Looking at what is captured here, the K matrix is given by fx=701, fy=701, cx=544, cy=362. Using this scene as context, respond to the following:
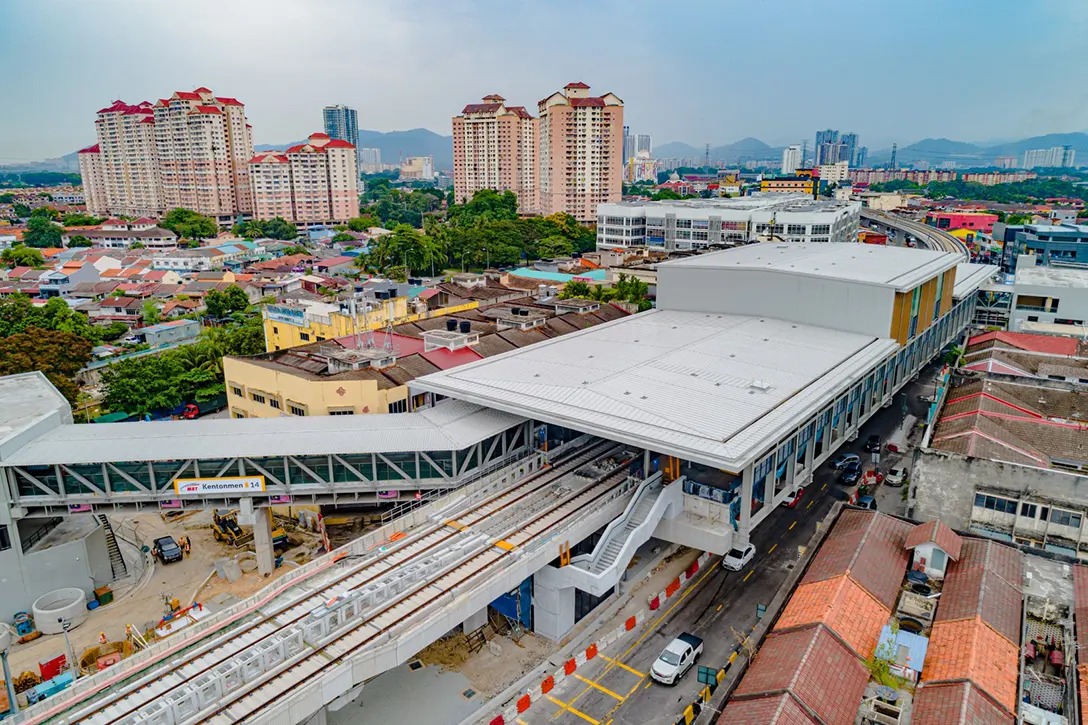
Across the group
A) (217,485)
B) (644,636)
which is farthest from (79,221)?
(644,636)

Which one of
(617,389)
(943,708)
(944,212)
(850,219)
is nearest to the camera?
(943,708)

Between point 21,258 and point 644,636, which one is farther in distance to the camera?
point 21,258

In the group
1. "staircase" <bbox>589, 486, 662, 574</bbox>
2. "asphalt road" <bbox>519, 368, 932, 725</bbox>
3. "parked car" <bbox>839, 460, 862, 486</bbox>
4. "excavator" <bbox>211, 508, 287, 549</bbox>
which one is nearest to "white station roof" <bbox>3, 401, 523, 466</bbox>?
"excavator" <bbox>211, 508, 287, 549</bbox>

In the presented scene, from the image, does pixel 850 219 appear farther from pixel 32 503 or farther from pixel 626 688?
pixel 32 503

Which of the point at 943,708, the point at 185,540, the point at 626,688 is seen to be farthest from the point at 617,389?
the point at 185,540

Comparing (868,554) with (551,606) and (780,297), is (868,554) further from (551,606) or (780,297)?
(780,297)

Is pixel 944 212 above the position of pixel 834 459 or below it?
above

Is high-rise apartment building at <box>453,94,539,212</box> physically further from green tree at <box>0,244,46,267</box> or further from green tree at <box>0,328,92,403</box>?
green tree at <box>0,328,92,403</box>
